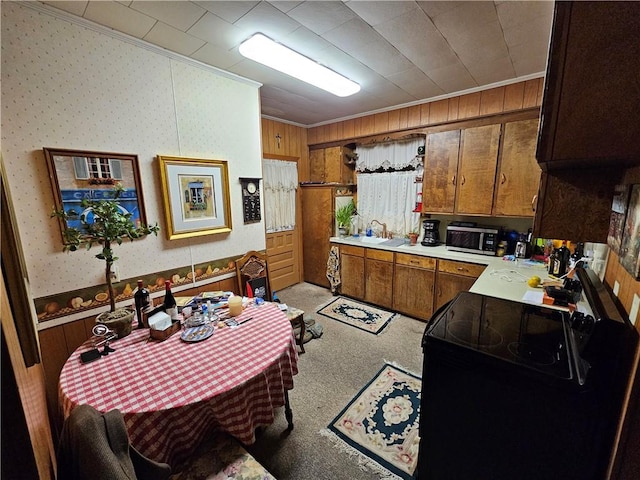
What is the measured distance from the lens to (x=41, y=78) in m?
1.57

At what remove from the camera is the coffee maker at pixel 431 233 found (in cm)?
338

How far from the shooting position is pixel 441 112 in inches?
119

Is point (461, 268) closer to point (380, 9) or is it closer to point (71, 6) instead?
point (380, 9)

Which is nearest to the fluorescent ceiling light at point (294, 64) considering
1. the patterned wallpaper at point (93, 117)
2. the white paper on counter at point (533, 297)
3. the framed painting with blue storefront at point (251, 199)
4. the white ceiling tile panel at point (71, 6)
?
the patterned wallpaper at point (93, 117)

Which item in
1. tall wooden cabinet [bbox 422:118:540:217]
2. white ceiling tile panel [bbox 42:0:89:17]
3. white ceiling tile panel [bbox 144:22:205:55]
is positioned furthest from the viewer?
tall wooden cabinet [bbox 422:118:540:217]

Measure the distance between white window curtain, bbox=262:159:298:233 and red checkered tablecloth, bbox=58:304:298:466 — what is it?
2.56m

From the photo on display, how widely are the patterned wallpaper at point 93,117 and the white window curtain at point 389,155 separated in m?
2.03

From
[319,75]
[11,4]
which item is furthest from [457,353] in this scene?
[11,4]

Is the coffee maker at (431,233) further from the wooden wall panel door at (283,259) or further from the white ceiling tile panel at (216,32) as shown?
the white ceiling tile panel at (216,32)

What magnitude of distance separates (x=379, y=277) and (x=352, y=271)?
16.7 inches

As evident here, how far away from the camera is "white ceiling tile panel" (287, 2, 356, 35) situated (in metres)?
1.53

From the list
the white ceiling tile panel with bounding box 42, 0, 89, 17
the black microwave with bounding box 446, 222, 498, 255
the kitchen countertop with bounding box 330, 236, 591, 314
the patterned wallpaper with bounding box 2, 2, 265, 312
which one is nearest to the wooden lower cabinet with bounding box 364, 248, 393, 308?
the kitchen countertop with bounding box 330, 236, 591, 314

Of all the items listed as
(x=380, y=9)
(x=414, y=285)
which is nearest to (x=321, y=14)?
(x=380, y=9)

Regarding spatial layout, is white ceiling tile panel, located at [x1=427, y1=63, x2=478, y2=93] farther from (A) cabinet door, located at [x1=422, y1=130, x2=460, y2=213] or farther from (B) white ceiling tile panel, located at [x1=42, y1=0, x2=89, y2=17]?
(B) white ceiling tile panel, located at [x1=42, y1=0, x2=89, y2=17]
